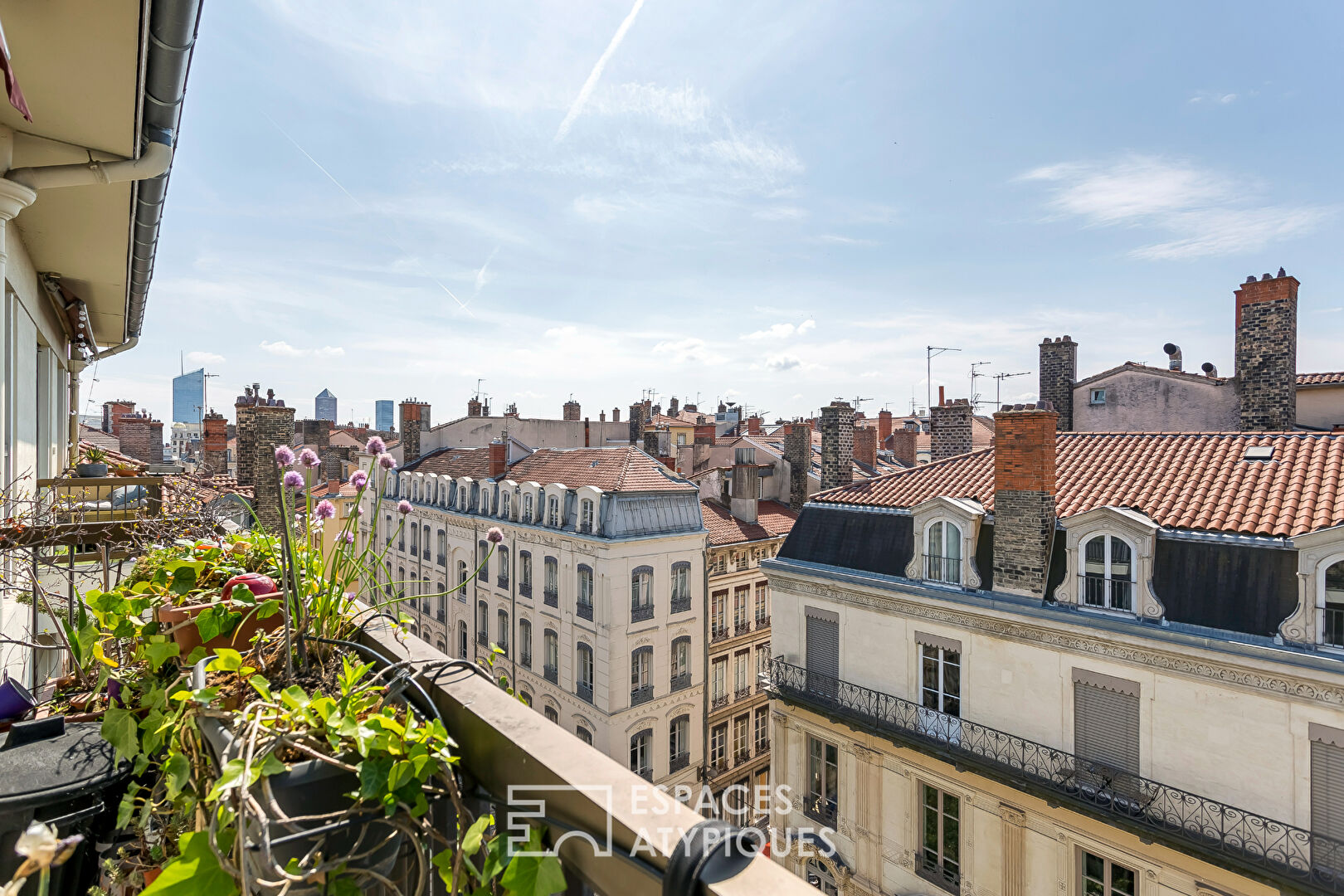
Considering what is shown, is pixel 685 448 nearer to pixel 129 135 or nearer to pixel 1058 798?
pixel 1058 798

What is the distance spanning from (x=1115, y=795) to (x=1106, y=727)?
2.61ft

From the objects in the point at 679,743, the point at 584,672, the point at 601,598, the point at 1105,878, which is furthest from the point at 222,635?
the point at 679,743

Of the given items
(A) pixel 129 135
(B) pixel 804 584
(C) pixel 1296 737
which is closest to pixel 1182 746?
(C) pixel 1296 737

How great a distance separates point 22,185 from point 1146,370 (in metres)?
19.6

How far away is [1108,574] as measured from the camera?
8.74m

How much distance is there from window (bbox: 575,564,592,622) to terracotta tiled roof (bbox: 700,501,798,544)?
3844mm

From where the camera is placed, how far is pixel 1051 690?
9.15 meters

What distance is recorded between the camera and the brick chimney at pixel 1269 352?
1353 cm

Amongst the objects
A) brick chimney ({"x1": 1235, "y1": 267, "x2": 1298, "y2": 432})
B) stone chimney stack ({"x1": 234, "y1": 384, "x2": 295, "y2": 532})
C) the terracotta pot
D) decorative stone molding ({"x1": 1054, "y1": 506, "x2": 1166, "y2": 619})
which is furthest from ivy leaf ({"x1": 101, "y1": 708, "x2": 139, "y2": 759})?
brick chimney ({"x1": 1235, "y1": 267, "x2": 1298, "y2": 432})

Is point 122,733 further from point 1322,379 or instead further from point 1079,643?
point 1322,379

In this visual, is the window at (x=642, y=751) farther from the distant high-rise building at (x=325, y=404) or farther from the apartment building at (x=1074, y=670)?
the distant high-rise building at (x=325, y=404)

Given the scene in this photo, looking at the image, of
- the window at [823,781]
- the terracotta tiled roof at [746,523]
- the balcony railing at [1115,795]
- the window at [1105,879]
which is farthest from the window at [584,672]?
the window at [1105,879]

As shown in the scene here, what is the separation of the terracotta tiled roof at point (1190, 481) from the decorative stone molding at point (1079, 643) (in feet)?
5.18

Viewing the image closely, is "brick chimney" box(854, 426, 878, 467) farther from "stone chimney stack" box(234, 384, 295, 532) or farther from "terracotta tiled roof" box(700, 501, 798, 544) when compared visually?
"stone chimney stack" box(234, 384, 295, 532)
